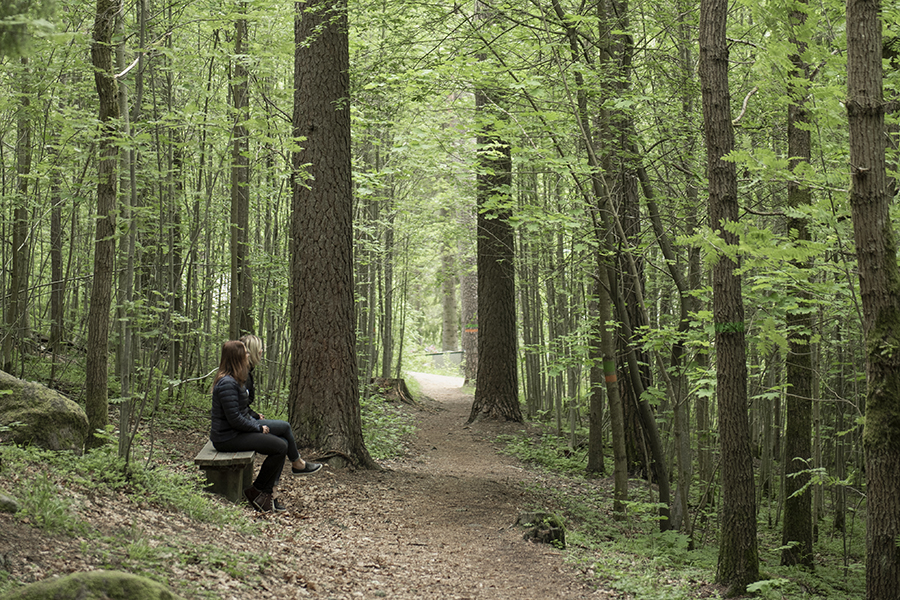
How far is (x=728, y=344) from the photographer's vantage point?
4707 mm

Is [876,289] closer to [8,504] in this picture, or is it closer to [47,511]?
[47,511]

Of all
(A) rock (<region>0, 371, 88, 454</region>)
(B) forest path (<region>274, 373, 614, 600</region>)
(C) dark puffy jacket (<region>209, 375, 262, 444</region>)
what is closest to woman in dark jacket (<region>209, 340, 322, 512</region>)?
(C) dark puffy jacket (<region>209, 375, 262, 444</region>)

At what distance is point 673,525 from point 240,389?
4746 millimetres

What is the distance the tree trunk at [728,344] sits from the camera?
4664 mm

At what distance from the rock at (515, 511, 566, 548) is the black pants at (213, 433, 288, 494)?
2289 mm

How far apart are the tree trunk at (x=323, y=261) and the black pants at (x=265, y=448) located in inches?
63.2

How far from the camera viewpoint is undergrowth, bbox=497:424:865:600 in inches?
189

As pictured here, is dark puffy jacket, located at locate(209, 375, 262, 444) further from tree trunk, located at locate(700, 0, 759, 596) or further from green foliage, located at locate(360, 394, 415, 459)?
tree trunk, located at locate(700, 0, 759, 596)

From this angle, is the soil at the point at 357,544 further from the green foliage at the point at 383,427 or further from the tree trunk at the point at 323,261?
the green foliage at the point at 383,427

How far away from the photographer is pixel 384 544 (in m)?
5.33

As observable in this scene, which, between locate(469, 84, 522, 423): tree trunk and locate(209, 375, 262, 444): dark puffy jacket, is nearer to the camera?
locate(209, 375, 262, 444): dark puffy jacket

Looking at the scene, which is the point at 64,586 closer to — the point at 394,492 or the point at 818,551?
the point at 394,492

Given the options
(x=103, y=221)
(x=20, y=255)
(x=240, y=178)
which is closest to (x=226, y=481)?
(x=103, y=221)

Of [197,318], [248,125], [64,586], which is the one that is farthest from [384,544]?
[197,318]
